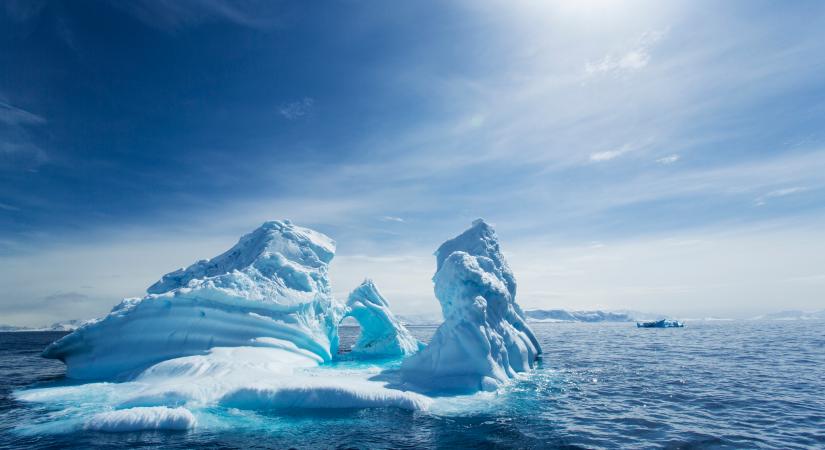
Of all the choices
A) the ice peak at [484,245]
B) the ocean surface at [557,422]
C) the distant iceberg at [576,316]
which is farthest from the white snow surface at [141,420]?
the distant iceberg at [576,316]

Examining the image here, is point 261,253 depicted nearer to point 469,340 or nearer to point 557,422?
point 469,340

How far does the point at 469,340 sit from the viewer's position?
64.7 feet

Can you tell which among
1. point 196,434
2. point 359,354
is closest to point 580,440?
point 196,434

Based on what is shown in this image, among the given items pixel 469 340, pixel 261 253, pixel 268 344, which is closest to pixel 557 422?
pixel 469 340

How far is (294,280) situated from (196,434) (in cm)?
1577

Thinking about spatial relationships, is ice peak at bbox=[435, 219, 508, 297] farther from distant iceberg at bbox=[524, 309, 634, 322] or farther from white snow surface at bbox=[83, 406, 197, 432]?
distant iceberg at bbox=[524, 309, 634, 322]

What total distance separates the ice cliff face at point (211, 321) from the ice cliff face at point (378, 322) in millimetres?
4982

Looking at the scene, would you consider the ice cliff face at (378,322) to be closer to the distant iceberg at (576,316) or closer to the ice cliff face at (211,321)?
the ice cliff face at (211,321)

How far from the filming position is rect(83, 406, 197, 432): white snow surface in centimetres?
1294

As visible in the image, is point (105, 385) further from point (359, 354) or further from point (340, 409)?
point (359, 354)

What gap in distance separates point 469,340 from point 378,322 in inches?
701

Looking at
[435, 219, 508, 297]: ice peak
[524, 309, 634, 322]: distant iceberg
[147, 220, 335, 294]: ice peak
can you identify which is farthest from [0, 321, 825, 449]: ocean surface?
[524, 309, 634, 322]: distant iceberg

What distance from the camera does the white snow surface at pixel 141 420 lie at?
12938mm

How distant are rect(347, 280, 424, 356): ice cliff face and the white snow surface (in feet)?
67.8
